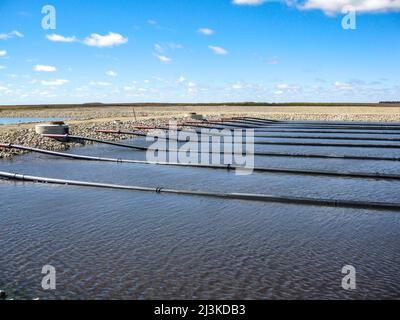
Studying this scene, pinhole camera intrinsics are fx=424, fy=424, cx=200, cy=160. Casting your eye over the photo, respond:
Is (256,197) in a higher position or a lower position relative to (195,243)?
higher

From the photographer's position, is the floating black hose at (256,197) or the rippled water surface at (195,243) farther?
the floating black hose at (256,197)

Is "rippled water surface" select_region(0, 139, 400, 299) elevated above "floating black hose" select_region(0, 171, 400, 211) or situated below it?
below

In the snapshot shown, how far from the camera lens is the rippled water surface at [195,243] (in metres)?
4.42

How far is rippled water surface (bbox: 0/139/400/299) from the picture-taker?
14.5 ft

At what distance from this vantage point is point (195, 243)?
18.8ft

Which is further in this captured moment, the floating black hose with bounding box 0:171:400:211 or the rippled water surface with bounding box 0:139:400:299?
the floating black hose with bounding box 0:171:400:211

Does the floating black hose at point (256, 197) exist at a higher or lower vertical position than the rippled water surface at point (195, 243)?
higher

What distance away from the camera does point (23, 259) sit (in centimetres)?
516

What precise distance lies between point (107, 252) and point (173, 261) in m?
0.90

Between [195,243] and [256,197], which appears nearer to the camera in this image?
[195,243]
